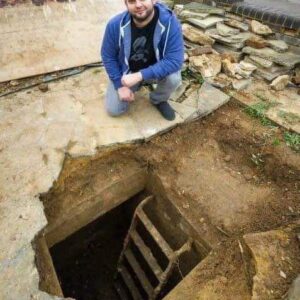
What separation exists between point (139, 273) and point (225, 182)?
1.41m

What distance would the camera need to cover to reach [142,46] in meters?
3.02

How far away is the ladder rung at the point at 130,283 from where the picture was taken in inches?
139

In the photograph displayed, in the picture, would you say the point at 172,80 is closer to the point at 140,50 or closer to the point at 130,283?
the point at 140,50

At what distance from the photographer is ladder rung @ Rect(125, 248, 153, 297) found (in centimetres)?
324

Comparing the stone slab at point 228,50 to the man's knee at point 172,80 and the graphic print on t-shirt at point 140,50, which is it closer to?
the man's knee at point 172,80

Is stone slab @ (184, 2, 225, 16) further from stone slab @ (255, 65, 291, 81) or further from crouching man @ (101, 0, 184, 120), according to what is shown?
crouching man @ (101, 0, 184, 120)

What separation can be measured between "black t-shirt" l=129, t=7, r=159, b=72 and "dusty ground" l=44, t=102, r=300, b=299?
823mm

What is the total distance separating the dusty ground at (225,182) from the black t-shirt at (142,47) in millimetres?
823

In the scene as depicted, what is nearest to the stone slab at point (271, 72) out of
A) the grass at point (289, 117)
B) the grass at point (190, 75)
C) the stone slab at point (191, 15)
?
the grass at point (289, 117)

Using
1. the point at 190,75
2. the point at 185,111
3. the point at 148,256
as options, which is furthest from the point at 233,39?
the point at 148,256

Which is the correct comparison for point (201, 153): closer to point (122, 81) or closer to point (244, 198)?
point (244, 198)

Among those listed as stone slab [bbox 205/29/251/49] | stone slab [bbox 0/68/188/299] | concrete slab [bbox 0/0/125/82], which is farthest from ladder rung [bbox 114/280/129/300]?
stone slab [bbox 205/29/251/49]

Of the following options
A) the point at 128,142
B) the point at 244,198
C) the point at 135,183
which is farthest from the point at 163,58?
the point at 244,198

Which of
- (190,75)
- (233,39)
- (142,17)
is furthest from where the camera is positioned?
(233,39)
